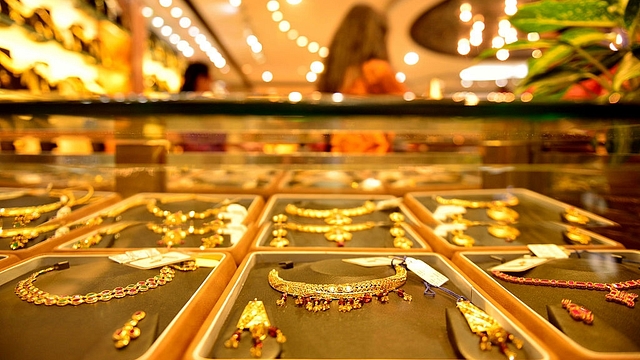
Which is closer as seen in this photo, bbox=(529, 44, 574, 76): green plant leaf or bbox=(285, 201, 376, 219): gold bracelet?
bbox=(529, 44, 574, 76): green plant leaf

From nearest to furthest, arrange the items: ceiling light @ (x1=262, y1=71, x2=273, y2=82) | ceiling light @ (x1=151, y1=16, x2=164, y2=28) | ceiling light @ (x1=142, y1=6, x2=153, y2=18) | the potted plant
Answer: the potted plant < ceiling light @ (x1=142, y1=6, x2=153, y2=18) < ceiling light @ (x1=151, y1=16, x2=164, y2=28) < ceiling light @ (x1=262, y1=71, x2=273, y2=82)

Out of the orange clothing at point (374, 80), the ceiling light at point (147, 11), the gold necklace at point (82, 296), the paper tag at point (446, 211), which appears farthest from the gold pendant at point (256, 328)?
the ceiling light at point (147, 11)

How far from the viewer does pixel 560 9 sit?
948 millimetres

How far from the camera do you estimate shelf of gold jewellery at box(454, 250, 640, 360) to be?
54 centimetres

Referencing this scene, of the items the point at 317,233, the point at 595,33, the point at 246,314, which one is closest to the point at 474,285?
the point at 246,314

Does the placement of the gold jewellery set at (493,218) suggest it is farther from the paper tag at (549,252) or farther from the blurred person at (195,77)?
the blurred person at (195,77)

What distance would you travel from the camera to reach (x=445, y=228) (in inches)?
44.2

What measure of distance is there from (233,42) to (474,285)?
228 inches

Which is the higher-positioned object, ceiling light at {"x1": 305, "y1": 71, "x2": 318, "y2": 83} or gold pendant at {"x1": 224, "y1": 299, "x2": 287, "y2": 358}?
ceiling light at {"x1": 305, "y1": 71, "x2": 318, "y2": 83}

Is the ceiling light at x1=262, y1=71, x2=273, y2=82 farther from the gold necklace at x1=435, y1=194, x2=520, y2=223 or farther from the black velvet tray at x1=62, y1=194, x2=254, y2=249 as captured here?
the gold necklace at x1=435, y1=194, x2=520, y2=223

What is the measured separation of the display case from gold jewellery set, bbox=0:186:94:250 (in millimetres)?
44

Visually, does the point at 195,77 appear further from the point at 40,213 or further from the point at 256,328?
the point at 256,328

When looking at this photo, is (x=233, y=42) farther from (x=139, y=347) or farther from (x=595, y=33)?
(x=139, y=347)

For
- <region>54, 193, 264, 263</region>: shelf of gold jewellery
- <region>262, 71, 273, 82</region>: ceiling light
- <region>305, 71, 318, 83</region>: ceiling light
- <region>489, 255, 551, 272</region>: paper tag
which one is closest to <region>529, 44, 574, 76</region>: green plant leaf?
<region>489, 255, 551, 272</region>: paper tag
